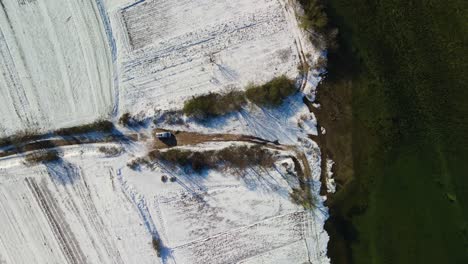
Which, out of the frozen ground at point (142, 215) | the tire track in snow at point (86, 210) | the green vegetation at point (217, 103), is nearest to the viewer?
the green vegetation at point (217, 103)

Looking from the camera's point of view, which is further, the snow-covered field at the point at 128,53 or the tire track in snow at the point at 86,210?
the tire track in snow at the point at 86,210

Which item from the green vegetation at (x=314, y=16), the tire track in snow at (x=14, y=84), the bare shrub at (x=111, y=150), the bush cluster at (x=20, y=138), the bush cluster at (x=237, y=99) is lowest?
the bare shrub at (x=111, y=150)

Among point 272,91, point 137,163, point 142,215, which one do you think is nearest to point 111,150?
point 137,163

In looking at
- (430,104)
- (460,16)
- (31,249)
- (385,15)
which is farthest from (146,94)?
(460,16)

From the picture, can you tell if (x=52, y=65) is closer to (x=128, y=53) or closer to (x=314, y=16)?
(x=128, y=53)

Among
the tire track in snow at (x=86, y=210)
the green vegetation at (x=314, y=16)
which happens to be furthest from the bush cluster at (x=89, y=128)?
the green vegetation at (x=314, y=16)

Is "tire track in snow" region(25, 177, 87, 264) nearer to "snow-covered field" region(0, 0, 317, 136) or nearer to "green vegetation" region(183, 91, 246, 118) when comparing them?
"snow-covered field" region(0, 0, 317, 136)

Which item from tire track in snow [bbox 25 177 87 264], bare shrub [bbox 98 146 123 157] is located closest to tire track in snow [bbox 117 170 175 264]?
bare shrub [bbox 98 146 123 157]

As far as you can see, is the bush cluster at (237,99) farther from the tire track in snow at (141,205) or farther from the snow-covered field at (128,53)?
the tire track in snow at (141,205)
